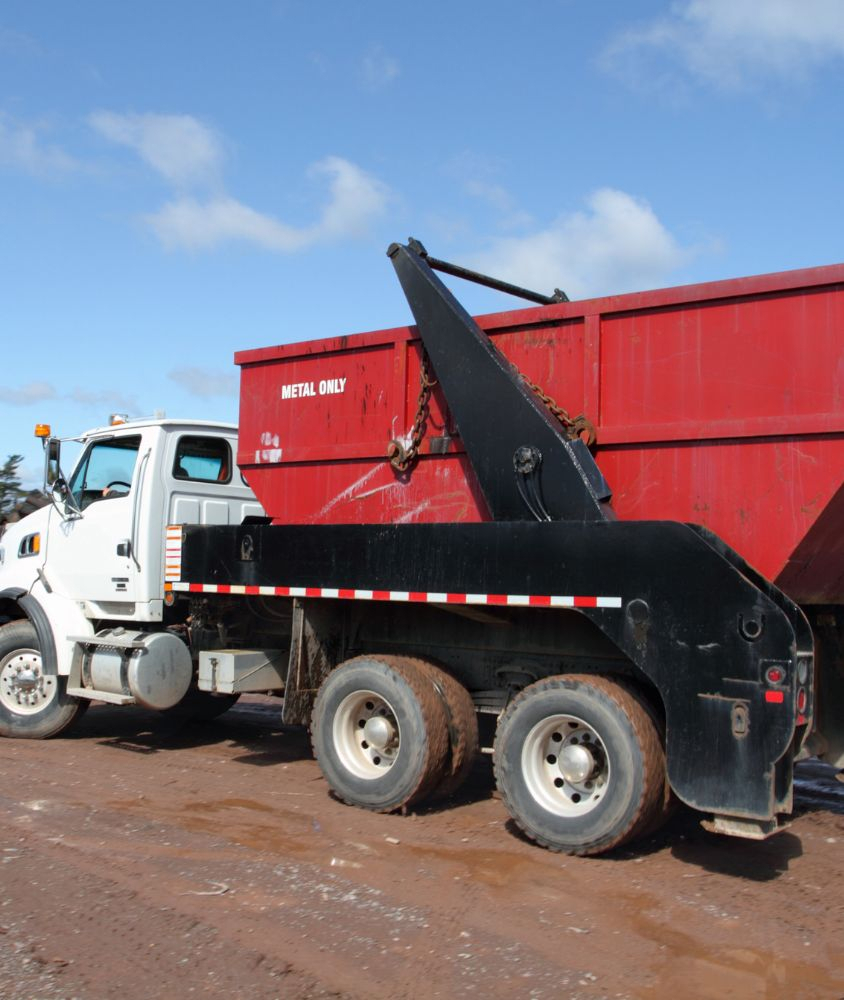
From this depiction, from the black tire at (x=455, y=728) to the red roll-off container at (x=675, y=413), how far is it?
3.49ft

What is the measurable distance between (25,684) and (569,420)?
17.8 feet

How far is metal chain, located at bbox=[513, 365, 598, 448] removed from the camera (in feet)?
19.4

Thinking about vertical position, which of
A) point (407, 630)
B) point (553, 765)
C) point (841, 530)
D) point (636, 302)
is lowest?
point (553, 765)

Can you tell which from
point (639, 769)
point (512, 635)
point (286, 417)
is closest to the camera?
point (639, 769)

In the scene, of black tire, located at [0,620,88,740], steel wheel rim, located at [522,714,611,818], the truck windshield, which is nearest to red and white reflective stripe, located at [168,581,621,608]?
steel wheel rim, located at [522,714,611,818]

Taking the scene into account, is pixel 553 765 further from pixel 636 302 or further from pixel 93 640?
pixel 93 640

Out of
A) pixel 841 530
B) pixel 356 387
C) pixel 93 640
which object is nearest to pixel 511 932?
pixel 841 530

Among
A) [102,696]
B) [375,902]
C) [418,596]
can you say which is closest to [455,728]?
[418,596]

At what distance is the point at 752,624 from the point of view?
4.82m

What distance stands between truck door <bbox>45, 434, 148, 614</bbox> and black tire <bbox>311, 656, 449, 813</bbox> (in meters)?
2.62

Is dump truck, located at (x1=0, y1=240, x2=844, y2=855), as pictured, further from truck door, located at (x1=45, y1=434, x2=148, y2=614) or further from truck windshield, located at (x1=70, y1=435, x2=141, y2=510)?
truck windshield, located at (x1=70, y1=435, x2=141, y2=510)

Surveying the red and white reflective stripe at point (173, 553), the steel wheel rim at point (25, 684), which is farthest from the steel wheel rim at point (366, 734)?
the steel wheel rim at point (25, 684)

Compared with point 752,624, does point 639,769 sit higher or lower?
lower

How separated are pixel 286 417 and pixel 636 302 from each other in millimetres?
2923
